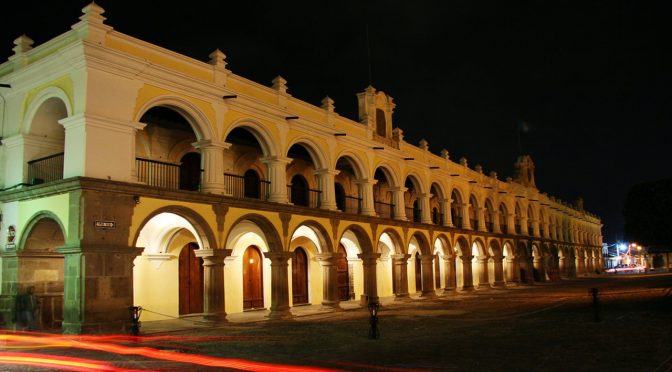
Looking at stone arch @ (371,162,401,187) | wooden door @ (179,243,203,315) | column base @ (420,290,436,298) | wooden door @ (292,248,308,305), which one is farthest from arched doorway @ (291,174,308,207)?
column base @ (420,290,436,298)

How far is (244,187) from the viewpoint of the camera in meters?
23.3

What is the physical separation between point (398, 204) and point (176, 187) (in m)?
12.7

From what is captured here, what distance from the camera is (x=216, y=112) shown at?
18703 millimetres

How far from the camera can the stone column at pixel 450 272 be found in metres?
33.0

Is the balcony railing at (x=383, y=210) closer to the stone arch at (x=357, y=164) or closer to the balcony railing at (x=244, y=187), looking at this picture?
the stone arch at (x=357, y=164)

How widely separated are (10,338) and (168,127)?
8.71 m

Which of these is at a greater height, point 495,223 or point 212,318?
point 495,223

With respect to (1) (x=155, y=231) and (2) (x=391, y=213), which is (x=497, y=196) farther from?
(1) (x=155, y=231)

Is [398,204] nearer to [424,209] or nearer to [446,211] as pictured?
[424,209]

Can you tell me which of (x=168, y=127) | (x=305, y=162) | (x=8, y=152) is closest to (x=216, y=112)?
(x=168, y=127)

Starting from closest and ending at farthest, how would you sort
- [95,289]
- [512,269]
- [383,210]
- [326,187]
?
[95,289] → [326,187] → [383,210] → [512,269]

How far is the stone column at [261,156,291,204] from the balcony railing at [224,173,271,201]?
197 mm

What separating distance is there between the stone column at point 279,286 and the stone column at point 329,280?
2.78m

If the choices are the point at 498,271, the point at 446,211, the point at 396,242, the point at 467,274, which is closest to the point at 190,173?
the point at 396,242
